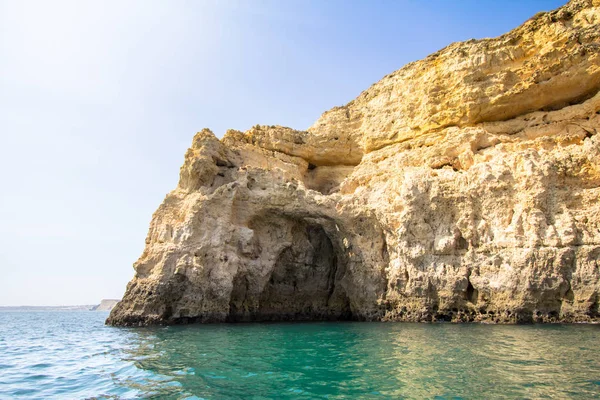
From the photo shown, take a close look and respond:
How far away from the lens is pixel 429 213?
19.5 meters

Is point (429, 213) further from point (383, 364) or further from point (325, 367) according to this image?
point (325, 367)

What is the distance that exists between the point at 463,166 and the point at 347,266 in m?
8.26

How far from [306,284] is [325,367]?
15.4m

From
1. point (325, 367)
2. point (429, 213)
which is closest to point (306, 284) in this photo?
point (429, 213)

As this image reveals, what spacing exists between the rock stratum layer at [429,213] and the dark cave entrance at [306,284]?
67mm

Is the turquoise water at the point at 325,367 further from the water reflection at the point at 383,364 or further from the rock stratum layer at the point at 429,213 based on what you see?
the rock stratum layer at the point at 429,213

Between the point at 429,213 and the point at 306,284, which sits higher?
the point at 429,213

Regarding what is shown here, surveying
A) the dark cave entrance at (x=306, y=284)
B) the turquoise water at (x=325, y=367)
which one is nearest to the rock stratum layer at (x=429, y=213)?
the dark cave entrance at (x=306, y=284)

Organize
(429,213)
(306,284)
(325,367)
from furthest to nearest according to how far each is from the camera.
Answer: (306,284)
(429,213)
(325,367)

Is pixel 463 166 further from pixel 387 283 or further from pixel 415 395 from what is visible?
pixel 415 395

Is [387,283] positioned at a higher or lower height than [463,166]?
lower

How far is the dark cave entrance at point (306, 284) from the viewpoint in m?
23.7

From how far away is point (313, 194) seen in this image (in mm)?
22516

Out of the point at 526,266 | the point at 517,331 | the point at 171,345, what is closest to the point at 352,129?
the point at 526,266
